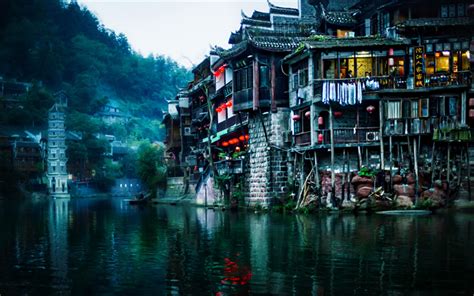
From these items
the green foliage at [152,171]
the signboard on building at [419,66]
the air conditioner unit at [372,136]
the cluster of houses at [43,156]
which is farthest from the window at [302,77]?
the cluster of houses at [43,156]

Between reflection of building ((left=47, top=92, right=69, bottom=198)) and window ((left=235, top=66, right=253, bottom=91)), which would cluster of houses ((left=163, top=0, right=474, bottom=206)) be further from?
reflection of building ((left=47, top=92, right=69, bottom=198))

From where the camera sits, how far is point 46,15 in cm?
16025

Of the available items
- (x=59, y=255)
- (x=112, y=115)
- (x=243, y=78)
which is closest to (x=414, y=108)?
(x=243, y=78)

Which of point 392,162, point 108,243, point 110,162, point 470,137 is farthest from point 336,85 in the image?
point 110,162

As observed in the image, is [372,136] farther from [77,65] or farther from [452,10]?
[77,65]

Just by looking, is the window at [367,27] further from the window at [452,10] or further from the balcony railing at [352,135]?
the balcony railing at [352,135]

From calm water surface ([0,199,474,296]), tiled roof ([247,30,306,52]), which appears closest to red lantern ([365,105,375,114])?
tiled roof ([247,30,306,52])

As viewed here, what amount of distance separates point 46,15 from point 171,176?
106 m

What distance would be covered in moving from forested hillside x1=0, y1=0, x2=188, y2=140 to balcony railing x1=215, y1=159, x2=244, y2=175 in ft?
244

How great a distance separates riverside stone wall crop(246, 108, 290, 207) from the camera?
139 ft

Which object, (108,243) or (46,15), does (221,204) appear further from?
(46,15)

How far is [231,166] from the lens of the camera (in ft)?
158

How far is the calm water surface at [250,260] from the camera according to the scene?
14.2m

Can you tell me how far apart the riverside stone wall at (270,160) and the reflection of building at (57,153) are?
70.5 metres
